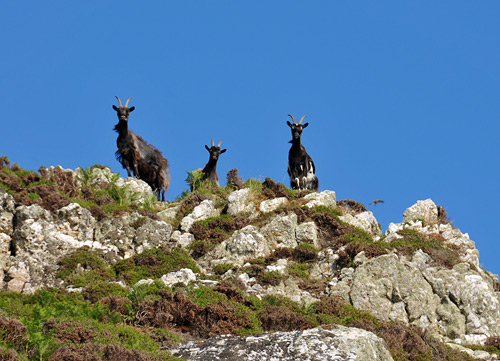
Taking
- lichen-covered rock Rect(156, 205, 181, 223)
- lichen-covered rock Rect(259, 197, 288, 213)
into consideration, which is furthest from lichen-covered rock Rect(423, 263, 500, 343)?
lichen-covered rock Rect(156, 205, 181, 223)

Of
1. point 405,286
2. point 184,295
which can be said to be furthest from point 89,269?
point 405,286

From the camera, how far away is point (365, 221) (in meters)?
23.3

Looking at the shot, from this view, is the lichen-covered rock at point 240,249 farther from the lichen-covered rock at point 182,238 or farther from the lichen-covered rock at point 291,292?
the lichen-covered rock at point 291,292

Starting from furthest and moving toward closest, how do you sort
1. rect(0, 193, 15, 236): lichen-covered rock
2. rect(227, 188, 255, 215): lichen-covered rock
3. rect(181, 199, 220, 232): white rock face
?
rect(227, 188, 255, 215): lichen-covered rock → rect(181, 199, 220, 232): white rock face → rect(0, 193, 15, 236): lichen-covered rock

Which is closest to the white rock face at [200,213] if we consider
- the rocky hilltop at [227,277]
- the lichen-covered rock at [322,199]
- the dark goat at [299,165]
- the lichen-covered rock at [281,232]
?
the rocky hilltop at [227,277]

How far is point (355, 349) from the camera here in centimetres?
1127

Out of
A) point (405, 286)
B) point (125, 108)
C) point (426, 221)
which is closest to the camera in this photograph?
point (405, 286)

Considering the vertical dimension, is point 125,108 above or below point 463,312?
above

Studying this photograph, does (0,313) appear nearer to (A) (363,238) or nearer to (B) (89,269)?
(B) (89,269)

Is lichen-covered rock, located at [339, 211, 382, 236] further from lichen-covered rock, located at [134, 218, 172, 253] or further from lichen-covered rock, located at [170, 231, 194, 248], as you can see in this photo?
lichen-covered rock, located at [134, 218, 172, 253]

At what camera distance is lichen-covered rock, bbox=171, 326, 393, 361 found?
36.9 feet

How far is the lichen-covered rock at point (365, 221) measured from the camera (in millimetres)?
22747

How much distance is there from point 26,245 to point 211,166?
1248cm

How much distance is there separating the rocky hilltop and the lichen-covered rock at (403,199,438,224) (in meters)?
0.05
